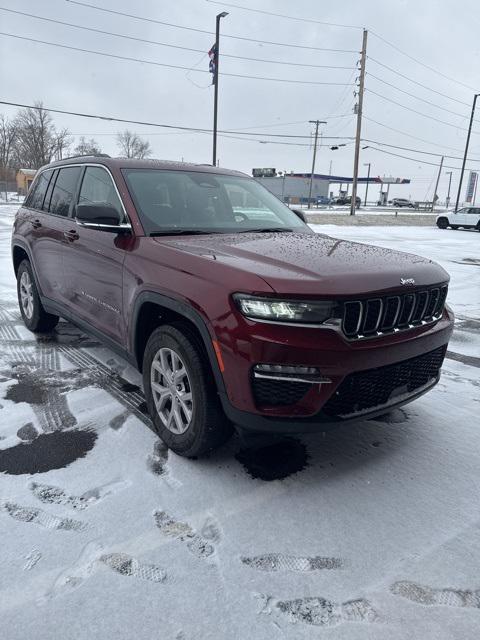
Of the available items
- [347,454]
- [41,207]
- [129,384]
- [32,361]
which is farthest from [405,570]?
[41,207]

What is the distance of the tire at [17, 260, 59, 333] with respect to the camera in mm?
5160

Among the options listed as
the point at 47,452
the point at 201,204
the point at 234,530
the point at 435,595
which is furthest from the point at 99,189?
the point at 435,595

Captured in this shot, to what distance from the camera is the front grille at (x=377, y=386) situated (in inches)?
97.1

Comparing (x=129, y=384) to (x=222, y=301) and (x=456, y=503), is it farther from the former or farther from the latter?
(x=456, y=503)

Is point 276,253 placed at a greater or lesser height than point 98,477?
greater

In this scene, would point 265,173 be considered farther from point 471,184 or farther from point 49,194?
point 49,194

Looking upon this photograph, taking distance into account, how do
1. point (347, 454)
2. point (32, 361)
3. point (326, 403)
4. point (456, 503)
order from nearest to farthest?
point (326, 403) → point (456, 503) → point (347, 454) → point (32, 361)

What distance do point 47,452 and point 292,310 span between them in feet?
5.78

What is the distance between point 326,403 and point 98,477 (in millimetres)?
1338

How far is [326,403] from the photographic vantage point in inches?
95.7

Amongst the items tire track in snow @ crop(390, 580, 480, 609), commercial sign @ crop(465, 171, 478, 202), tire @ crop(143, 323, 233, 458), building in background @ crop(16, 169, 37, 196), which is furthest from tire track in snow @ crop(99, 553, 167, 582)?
commercial sign @ crop(465, 171, 478, 202)

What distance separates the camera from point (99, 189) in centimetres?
380

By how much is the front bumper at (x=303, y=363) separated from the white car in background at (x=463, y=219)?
2954cm

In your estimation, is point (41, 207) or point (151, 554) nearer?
point (151, 554)
